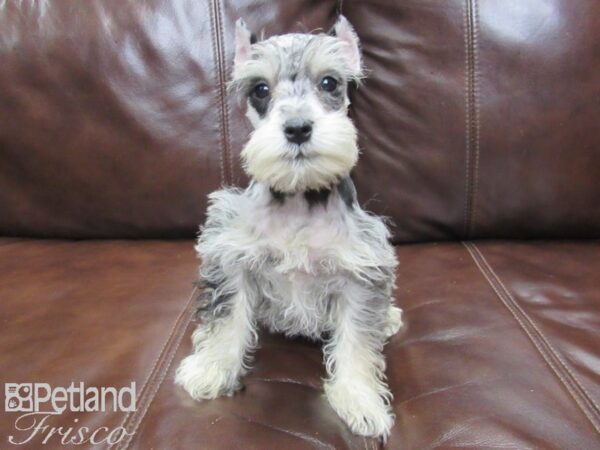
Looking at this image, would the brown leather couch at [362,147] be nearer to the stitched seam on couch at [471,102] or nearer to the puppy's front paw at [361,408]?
the stitched seam on couch at [471,102]

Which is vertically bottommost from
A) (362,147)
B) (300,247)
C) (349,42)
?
(300,247)

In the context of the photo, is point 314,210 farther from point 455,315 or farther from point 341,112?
point 455,315

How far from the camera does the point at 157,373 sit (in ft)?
3.69

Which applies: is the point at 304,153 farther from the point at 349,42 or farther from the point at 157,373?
the point at 157,373

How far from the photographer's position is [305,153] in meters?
1.02

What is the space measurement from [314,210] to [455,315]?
45 centimetres

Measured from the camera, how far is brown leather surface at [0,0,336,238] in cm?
163

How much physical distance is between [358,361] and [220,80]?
97cm

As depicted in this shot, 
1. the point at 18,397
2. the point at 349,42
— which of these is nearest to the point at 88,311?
the point at 18,397

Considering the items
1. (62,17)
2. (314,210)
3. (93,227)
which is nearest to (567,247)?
(314,210)

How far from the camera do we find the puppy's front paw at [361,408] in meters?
1.02

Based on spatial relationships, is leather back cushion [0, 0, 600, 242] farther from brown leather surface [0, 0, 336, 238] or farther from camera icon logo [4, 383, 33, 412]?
camera icon logo [4, 383, 33, 412]

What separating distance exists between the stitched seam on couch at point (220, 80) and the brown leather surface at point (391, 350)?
1.16ft

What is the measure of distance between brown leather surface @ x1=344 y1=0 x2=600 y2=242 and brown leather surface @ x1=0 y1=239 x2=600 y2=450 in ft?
0.42
